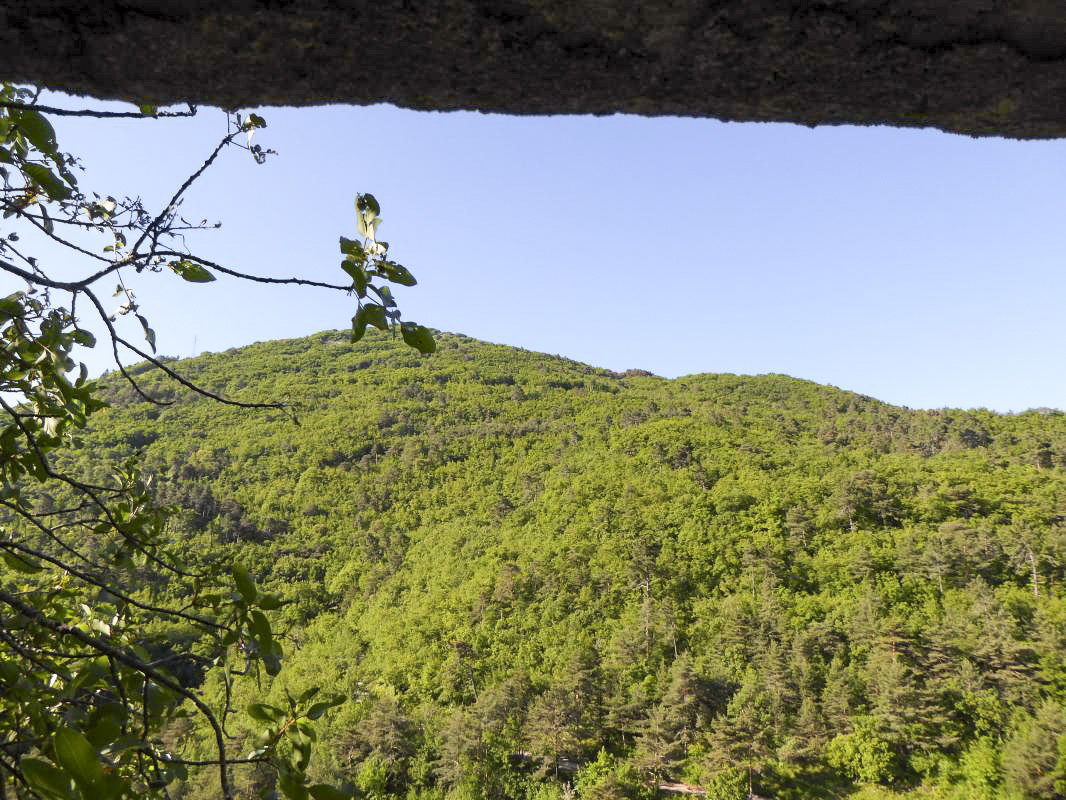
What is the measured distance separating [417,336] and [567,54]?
0.42 m

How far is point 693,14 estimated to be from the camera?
21.5 inches

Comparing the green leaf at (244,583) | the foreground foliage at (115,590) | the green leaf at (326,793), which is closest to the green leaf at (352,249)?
the foreground foliage at (115,590)

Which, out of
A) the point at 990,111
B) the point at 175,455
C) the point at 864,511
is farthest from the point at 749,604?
the point at 175,455

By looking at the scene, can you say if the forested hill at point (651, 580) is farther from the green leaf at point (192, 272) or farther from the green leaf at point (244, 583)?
the green leaf at point (244, 583)

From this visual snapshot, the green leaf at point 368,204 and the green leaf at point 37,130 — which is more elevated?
the green leaf at point 37,130

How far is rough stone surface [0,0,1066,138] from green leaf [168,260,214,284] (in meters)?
0.52

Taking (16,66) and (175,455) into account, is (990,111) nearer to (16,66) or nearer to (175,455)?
(16,66)

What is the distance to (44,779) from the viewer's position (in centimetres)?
40

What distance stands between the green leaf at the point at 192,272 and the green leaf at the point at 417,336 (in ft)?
1.63

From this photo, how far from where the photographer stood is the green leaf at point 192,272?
107cm

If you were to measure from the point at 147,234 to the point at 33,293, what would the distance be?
0.40 metres

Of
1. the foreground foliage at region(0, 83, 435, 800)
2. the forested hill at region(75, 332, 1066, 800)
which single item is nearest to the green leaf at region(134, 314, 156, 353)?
the foreground foliage at region(0, 83, 435, 800)

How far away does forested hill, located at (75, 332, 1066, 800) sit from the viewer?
2256 centimetres

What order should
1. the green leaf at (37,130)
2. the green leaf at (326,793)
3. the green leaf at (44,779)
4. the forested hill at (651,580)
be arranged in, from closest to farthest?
the green leaf at (44,779)
the green leaf at (326,793)
the green leaf at (37,130)
the forested hill at (651,580)
